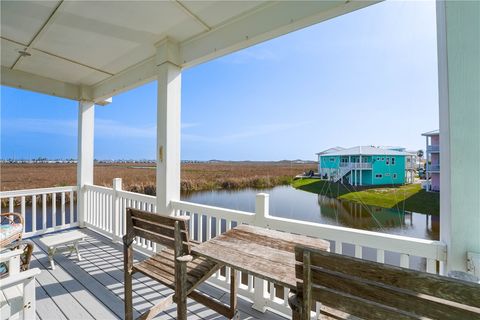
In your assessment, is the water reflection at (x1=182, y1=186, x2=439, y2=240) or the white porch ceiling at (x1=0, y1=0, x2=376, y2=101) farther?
the white porch ceiling at (x1=0, y1=0, x2=376, y2=101)

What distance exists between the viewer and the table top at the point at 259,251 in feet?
3.53

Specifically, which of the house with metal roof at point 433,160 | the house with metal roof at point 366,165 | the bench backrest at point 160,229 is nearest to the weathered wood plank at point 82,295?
the bench backrest at point 160,229

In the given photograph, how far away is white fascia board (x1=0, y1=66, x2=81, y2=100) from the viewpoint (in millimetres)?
3428

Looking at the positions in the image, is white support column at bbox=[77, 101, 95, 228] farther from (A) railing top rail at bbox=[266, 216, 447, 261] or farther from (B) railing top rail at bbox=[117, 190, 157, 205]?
(A) railing top rail at bbox=[266, 216, 447, 261]

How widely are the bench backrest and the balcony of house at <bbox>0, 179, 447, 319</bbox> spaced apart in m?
0.66

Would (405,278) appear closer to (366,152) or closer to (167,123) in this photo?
(366,152)

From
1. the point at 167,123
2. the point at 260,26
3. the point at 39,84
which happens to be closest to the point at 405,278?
the point at 260,26

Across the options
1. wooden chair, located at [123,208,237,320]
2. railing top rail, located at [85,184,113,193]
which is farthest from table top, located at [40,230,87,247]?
wooden chair, located at [123,208,237,320]

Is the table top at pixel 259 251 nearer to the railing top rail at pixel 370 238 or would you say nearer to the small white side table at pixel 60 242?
the railing top rail at pixel 370 238

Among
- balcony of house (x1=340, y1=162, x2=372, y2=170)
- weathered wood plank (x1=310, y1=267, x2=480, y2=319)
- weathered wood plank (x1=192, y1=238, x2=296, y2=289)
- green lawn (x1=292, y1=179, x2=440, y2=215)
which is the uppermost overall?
balcony of house (x1=340, y1=162, x2=372, y2=170)

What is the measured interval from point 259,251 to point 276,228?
0.59 metres

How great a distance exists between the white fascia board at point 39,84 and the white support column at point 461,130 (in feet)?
16.8

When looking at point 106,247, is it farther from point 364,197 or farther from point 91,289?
point 364,197

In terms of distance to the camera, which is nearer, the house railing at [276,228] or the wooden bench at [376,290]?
the wooden bench at [376,290]
